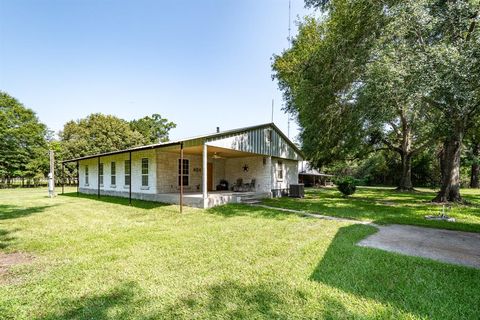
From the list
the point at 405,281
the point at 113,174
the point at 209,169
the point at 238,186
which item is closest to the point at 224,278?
the point at 405,281

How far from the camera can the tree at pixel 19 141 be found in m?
26.7

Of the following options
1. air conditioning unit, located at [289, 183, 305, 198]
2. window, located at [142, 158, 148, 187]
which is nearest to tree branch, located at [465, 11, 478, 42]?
air conditioning unit, located at [289, 183, 305, 198]

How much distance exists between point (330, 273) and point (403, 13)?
9761 millimetres

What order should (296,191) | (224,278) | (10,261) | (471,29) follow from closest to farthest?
(224,278), (10,261), (471,29), (296,191)

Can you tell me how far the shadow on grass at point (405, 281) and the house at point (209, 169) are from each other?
6.73 m

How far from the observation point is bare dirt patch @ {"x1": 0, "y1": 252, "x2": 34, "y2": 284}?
143 inches

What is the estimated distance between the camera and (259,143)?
500 inches

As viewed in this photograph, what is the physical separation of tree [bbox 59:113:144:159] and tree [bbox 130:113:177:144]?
33.0 ft

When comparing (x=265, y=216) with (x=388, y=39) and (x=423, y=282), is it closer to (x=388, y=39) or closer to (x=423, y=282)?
(x=423, y=282)

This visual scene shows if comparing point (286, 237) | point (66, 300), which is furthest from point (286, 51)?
point (66, 300)

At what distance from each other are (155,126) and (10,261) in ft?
151

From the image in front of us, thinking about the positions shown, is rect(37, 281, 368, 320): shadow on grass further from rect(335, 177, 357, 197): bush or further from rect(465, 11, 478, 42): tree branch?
rect(335, 177, 357, 197): bush

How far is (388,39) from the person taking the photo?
939 cm

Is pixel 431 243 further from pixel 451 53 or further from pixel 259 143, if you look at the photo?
pixel 259 143
